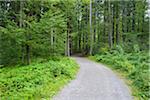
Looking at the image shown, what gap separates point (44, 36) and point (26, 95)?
1164cm

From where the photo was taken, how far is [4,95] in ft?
34.7

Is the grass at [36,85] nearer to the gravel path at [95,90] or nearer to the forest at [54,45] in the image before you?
the forest at [54,45]

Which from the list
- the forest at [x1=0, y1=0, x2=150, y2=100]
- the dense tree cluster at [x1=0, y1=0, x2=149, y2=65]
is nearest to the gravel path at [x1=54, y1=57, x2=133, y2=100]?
the forest at [x1=0, y1=0, x2=150, y2=100]

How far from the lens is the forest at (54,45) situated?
40.9ft

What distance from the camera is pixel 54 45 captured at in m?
22.8

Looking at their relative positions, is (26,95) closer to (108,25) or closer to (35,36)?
(35,36)

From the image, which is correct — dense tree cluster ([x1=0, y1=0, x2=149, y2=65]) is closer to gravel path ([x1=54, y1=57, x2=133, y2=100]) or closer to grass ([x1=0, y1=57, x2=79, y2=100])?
grass ([x1=0, y1=57, x2=79, y2=100])

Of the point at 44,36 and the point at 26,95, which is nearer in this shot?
the point at 26,95

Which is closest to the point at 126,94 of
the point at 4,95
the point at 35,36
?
the point at 4,95

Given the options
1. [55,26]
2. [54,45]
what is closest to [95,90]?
[55,26]

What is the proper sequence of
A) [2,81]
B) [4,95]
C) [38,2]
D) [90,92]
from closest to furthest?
[4,95], [90,92], [2,81], [38,2]

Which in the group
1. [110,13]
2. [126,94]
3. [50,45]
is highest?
[110,13]

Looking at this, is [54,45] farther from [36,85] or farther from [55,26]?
[36,85]

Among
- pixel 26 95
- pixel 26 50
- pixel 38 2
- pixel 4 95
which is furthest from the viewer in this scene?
pixel 38 2
